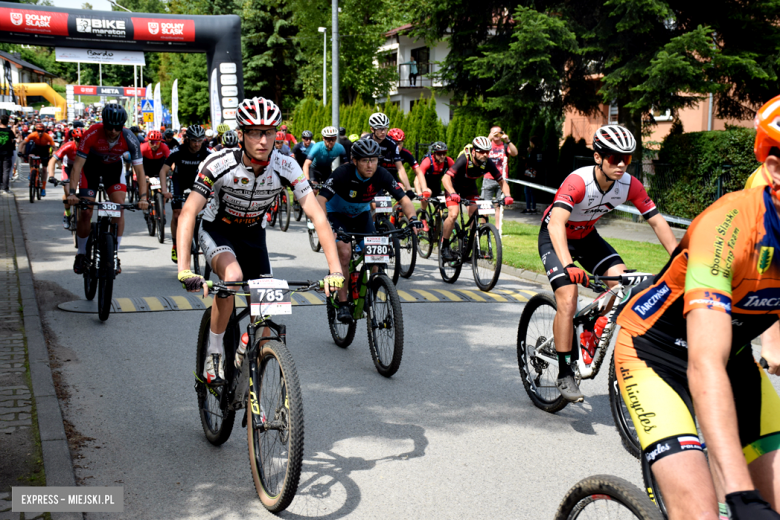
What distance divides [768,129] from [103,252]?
7.62m

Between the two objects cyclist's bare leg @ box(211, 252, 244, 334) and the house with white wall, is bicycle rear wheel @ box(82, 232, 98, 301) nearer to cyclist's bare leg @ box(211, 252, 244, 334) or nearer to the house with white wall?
cyclist's bare leg @ box(211, 252, 244, 334)

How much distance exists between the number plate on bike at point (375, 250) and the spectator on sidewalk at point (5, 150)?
1840cm

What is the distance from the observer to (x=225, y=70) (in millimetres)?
22375

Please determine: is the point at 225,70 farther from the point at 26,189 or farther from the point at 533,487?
the point at 533,487

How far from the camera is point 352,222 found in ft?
26.9

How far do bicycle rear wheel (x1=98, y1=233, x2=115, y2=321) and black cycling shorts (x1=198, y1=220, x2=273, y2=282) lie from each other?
3584 millimetres

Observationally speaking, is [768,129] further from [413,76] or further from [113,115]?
[413,76]

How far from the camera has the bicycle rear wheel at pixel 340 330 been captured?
7613mm

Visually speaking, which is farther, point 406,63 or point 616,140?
point 406,63

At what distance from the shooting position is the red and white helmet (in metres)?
4.63

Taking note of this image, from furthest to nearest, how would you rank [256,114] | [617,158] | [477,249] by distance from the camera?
[477,249] < [617,158] < [256,114]

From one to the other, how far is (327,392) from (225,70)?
1794cm

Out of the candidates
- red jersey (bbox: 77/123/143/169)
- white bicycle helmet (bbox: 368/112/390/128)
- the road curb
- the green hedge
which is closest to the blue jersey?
white bicycle helmet (bbox: 368/112/390/128)

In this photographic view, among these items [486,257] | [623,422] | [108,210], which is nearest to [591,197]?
[623,422]
